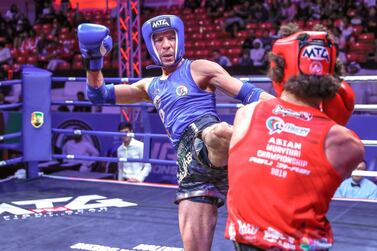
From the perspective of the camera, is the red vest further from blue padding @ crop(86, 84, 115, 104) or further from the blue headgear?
blue padding @ crop(86, 84, 115, 104)

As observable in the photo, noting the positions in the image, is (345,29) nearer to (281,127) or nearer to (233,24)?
(233,24)

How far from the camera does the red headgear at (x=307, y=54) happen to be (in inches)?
65.7

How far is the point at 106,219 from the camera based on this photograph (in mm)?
4270

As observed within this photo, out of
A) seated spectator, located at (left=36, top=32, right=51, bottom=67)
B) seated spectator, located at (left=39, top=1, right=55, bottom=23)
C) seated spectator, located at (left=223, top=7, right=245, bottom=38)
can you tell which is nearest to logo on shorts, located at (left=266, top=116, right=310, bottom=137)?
seated spectator, located at (left=223, top=7, right=245, bottom=38)

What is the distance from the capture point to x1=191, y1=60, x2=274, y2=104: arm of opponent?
257 cm

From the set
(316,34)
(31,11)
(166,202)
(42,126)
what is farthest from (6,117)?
(31,11)

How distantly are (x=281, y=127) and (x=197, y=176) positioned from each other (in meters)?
1.03

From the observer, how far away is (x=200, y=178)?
265 cm

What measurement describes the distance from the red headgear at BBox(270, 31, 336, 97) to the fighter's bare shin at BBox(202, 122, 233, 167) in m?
0.22


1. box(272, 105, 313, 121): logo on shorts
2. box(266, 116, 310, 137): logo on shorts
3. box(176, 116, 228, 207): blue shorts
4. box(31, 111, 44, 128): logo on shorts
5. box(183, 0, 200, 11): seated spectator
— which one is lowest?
box(31, 111, 44, 128): logo on shorts

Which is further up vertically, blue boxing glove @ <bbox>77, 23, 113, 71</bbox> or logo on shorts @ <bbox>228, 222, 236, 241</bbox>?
blue boxing glove @ <bbox>77, 23, 113, 71</bbox>

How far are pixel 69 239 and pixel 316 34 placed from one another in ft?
8.43

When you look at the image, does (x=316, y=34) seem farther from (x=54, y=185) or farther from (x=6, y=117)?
(x=6, y=117)

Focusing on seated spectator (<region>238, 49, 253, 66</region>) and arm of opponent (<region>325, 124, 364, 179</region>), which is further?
seated spectator (<region>238, 49, 253, 66</region>)
